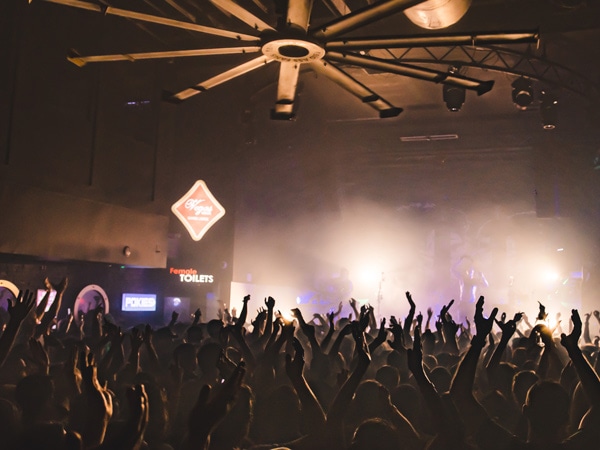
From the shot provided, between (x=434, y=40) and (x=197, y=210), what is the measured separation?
6738 mm

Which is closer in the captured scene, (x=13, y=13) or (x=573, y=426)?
(x=573, y=426)

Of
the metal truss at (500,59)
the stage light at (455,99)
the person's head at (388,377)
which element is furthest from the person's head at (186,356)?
the stage light at (455,99)

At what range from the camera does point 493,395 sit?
9.59 feet

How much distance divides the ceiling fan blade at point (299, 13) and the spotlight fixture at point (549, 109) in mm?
7109

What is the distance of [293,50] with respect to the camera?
13.2 feet

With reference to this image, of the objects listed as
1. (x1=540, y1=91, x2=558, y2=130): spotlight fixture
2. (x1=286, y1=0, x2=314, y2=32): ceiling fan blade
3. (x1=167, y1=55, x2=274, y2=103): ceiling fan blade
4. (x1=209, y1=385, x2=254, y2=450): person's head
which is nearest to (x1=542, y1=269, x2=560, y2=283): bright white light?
(x1=540, y1=91, x2=558, y2=130): spotlight fixture

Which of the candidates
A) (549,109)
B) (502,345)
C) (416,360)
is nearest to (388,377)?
(502,345)

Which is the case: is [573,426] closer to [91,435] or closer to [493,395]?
[493,395]

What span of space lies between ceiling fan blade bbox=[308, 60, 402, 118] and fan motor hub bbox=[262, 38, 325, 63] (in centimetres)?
14

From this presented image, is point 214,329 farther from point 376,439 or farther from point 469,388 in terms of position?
point 376,439

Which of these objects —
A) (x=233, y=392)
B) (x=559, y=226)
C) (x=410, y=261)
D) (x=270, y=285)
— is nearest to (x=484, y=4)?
(x=233, y=392)

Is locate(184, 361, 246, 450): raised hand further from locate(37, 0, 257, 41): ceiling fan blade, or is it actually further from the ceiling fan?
locate(37, 0, 257, 41): ceiling fan blade

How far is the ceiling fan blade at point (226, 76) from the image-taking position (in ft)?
14.0

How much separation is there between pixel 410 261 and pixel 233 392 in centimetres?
1740
